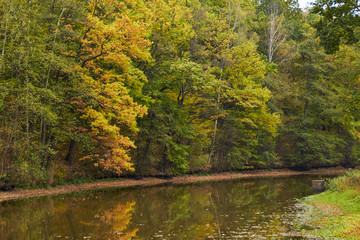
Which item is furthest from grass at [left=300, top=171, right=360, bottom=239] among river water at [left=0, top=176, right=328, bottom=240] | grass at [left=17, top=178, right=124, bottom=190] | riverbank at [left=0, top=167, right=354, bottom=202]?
grass at [left=17, top=178, right=124, bottom=190]

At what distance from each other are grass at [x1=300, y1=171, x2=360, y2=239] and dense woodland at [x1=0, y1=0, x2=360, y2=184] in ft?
21.7

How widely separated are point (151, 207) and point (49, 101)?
9698mm

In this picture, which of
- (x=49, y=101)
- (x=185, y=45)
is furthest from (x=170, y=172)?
(x=49, y=101)

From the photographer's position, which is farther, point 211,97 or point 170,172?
point 211,97

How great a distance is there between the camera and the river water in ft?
39.3

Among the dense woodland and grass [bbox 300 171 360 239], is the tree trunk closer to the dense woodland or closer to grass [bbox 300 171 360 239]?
the dense woodland

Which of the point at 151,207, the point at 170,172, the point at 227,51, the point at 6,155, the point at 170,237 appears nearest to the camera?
the point at 170,237

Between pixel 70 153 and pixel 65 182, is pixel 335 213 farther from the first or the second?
pixel 70 153

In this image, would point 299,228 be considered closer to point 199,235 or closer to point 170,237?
point 199,235

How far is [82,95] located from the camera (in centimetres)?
2256

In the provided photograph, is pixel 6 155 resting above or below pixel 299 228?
above

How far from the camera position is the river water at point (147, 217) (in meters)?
12.0

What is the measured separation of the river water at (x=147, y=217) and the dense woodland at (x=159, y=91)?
379 cm

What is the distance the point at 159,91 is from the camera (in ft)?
105
